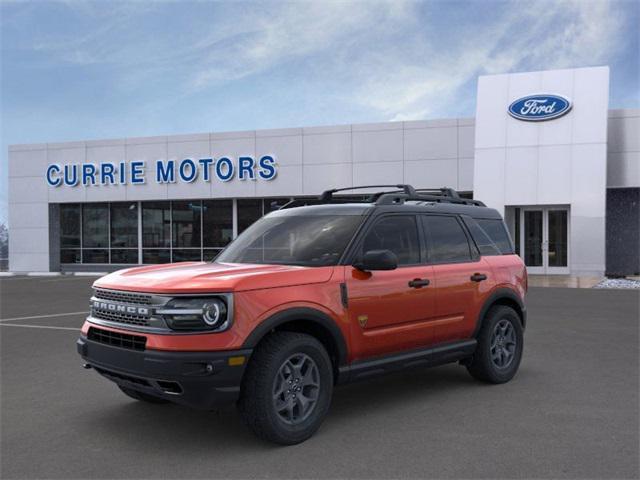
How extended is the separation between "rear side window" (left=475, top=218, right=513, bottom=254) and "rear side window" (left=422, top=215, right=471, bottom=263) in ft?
1.71

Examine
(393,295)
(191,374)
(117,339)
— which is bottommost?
(191,374)

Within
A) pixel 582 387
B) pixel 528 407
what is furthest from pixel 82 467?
pixel 582 387

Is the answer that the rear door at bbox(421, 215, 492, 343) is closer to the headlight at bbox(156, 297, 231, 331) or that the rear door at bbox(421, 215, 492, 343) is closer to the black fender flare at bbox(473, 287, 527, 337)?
the black fender flare at bbox(473, 287, 527, 337)

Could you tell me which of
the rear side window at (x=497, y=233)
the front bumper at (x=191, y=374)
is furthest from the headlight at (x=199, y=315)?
the rear side window at (x=497, y=233)

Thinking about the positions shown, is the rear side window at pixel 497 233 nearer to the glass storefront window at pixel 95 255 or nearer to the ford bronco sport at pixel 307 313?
the ford bronco sport at pixel 307 313

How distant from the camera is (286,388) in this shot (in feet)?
15.4

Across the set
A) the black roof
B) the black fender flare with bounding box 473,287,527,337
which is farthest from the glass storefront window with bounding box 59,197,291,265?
the black fender flare with bounding box 473,287,527,337

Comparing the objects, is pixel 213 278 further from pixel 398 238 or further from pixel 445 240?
pixel 445 240

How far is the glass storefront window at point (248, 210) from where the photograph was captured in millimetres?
28828

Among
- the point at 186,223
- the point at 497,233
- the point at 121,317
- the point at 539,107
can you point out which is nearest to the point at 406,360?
the point at 497,233

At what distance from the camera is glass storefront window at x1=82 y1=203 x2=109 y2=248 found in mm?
31266

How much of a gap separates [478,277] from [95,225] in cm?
2818

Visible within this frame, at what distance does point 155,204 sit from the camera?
1193 inches

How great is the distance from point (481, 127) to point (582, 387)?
18675mm
